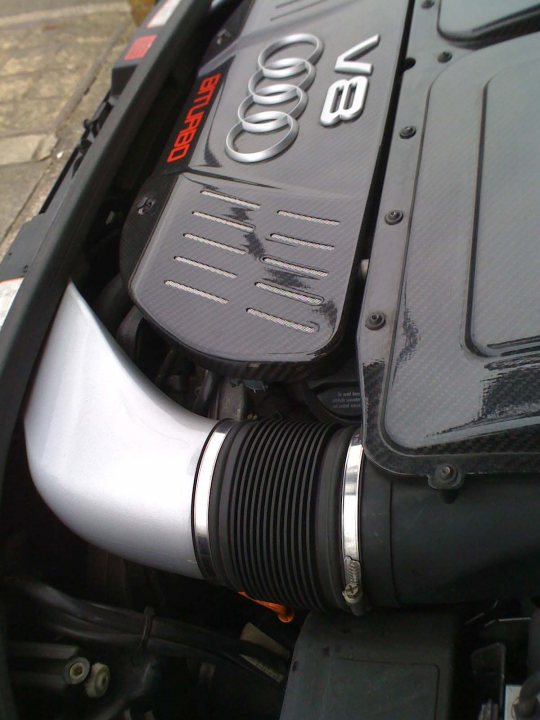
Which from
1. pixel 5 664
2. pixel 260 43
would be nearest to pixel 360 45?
pixel 260 43

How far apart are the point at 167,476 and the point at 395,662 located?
0.41 m

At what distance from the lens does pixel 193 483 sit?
1.09 meters

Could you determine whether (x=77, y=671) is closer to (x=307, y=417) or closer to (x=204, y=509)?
(x=204, y=509)

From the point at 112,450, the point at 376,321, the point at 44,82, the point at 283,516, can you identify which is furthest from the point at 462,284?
the point at 44,82

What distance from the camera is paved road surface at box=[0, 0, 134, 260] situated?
3389 millimetres

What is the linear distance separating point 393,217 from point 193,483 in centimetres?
51

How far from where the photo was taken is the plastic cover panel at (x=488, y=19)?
1.43 meters

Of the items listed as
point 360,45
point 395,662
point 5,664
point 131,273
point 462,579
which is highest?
point 360,45

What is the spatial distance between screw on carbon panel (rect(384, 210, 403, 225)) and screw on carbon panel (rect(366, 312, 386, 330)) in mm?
194

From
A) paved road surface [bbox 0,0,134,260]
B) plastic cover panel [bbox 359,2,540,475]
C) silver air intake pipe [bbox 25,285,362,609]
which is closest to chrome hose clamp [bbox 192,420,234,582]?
silver air intake pipe [bbox 25,285,362,609]

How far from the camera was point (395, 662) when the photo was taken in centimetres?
102

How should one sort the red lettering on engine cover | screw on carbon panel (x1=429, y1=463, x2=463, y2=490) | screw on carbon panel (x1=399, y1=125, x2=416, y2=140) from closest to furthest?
screw on carbon panel (x1=429, y1=463, x2=463, y2=490), screw on carbon panel (x1=399, y1=125, x2=416, y2=140), the red lettering on engine cover

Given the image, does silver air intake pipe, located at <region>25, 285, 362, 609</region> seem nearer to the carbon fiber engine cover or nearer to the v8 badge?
the carbon fiber engine cover

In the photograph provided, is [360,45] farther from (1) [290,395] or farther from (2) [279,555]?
(2) [279,555]
